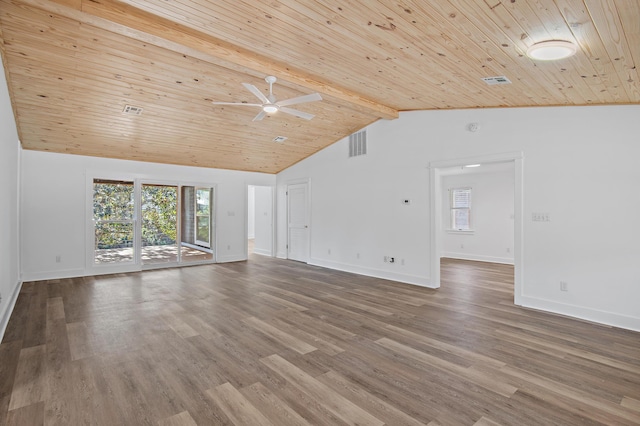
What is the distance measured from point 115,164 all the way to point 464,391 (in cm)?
738

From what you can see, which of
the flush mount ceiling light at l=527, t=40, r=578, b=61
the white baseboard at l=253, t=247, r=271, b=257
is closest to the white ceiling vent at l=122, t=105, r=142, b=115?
the flush mount ceiling light at l=527, t=40, r=578, b=61

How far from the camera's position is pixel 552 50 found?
2.62m

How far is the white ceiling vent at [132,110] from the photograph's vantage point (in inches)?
188

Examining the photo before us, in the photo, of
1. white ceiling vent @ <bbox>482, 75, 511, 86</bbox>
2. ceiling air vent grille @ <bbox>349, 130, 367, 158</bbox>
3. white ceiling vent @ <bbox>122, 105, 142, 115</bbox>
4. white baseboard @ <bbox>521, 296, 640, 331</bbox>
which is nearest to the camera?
white ceiling vent @ <bbox>482, 75, 511, 86</bbox>

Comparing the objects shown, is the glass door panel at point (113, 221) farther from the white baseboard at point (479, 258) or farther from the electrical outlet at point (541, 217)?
the white baseboard at point (479, 258)

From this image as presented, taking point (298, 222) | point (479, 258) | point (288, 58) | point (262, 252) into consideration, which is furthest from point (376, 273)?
point (262, 252)

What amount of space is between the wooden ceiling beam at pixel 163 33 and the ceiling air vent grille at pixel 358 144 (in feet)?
8.47

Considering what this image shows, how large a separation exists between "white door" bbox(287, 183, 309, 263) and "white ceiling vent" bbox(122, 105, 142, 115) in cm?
415

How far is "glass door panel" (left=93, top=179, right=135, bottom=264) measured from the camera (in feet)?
22.1

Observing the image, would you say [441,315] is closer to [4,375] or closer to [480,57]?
[480,57]

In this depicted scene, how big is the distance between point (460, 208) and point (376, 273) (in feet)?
13.7

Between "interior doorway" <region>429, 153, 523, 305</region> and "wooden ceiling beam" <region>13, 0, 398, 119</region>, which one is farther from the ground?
"wooden ceiling beam" <region>13, 0, 398, 119</region>

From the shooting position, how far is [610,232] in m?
3.84

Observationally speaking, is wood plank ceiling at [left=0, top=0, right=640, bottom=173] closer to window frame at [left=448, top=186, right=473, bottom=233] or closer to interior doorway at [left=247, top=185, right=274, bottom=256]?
interior doorway at [left=247, top=185, right=274, bottom=256]
